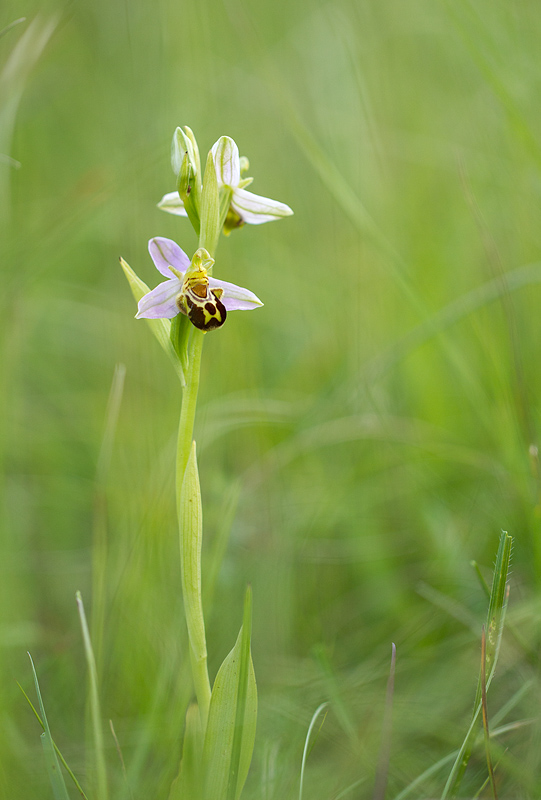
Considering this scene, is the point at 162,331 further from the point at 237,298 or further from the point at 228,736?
the point at 228,736

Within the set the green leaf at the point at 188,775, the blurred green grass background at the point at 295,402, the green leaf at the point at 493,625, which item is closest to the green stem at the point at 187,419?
the blurred green grass background at the point at 295,402

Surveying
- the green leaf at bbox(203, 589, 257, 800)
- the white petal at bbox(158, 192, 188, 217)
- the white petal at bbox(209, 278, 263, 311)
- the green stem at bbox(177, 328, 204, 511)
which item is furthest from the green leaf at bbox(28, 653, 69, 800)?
the white petal at bbox(158, 192, 188, 217)

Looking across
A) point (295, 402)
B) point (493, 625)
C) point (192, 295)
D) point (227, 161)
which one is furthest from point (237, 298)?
point (295, 402)

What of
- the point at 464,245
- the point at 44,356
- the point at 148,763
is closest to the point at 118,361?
the point at 44,356

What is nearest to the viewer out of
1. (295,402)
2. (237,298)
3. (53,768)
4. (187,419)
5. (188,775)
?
(53,768)

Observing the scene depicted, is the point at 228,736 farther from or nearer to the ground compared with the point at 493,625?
nearer to the ground

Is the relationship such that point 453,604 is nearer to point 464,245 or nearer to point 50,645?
point 50,645
